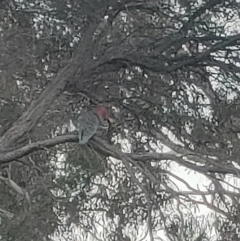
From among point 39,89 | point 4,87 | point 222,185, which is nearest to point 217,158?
point 222,185

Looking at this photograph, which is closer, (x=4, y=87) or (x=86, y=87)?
(x=86, y=87)

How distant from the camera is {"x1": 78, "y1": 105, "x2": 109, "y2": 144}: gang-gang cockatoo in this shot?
4.14 meters

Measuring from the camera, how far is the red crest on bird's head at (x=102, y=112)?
14.4ft

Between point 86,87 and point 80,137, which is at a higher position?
point 86,87

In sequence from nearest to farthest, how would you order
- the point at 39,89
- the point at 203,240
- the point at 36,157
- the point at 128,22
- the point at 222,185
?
the point at 203,240 → the point at 222,185 → the point at 128,22 → the point at 39,89 → the point at 36,157

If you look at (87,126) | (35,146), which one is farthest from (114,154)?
(35,146)

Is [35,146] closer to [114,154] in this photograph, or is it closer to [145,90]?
[114,154]

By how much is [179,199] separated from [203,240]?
0.33 metres

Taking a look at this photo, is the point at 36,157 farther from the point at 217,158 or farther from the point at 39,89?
the point at 217,158

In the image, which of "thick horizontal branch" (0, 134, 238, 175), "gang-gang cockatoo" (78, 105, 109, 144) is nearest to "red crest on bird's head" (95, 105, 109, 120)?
"gang-gang cockatoo" (78, 105, 109, 144)

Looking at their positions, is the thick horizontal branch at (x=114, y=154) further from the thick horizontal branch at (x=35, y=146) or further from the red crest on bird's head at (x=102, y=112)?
the red crest on bird's head at (x=102, y=112)

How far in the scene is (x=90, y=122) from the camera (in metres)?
4.25

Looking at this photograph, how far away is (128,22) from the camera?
4676mm

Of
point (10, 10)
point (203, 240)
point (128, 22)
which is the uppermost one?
point (128, 22)
